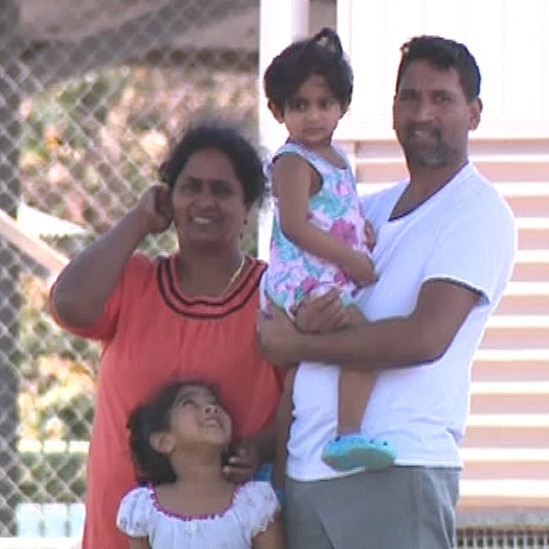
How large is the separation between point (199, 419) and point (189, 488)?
0.15 meters

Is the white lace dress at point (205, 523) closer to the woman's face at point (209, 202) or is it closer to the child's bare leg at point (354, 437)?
Answer: the child's bare leg at point (354, 437)

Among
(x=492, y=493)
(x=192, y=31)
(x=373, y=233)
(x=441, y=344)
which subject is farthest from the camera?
(x=192, y=31)

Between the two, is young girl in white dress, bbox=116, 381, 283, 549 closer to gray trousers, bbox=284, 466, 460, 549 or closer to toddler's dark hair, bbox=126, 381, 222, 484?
toddler's dark hair, bbox=126, 381, 222, 484

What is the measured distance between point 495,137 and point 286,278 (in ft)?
7.01

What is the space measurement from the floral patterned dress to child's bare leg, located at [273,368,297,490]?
157 mm

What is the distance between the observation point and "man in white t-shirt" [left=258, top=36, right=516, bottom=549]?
11.5ft

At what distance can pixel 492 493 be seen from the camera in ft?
18.7

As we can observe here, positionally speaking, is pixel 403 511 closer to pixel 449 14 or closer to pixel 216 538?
pixel 216 538

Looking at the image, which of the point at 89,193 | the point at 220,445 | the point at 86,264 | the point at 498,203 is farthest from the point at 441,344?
the point at 89,193

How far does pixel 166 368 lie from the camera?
12.9ft

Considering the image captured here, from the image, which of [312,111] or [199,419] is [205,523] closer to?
[199,419]

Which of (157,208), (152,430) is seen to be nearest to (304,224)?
(157,208)

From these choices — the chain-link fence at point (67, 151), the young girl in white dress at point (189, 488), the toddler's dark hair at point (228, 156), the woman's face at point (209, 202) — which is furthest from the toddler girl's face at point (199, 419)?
the chain-link fence at point (67, 151)

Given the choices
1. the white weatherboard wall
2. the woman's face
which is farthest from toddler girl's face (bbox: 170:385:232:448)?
the white weatherboard wall
